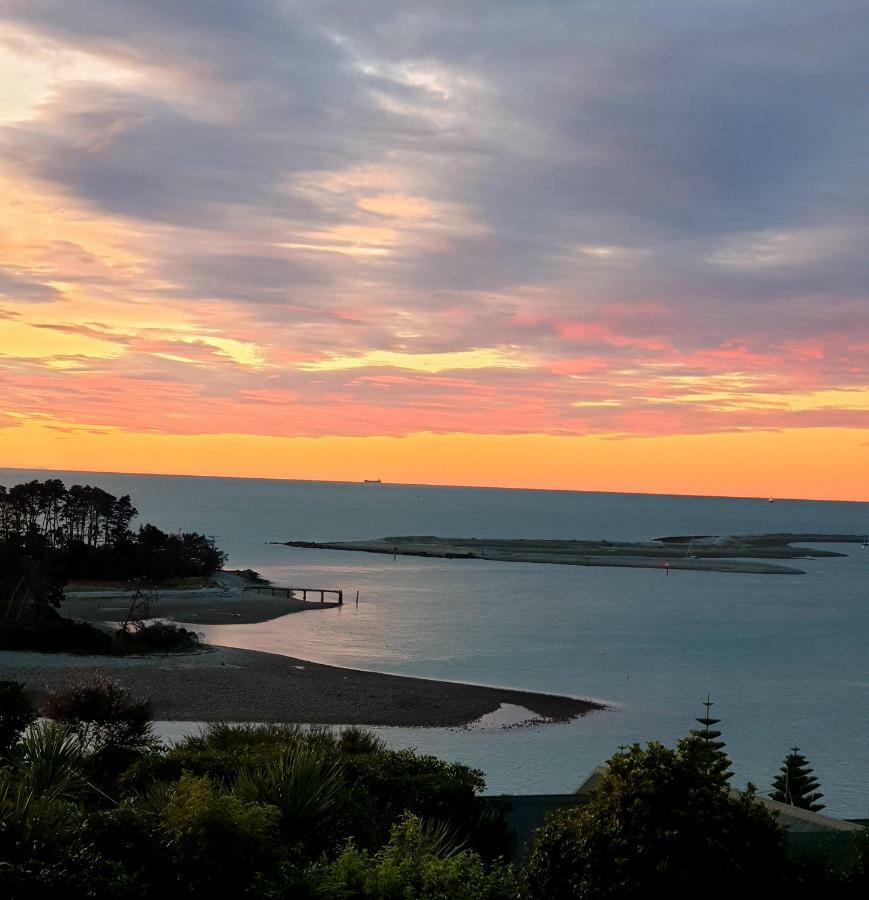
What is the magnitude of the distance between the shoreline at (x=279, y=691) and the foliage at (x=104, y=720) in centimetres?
1365

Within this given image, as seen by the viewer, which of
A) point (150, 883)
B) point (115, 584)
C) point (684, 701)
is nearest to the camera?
point (150, 883)

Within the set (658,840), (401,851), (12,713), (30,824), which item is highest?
(658,840)

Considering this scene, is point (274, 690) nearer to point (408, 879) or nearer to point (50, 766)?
point (50, 766)

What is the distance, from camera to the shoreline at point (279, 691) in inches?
1539

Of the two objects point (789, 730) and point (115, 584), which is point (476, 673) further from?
point (115, 584)

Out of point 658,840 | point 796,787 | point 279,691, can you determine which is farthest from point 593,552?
point 658,840

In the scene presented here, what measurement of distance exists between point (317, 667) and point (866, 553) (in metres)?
144

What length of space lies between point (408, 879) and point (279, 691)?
108 ft

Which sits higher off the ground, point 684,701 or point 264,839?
point 264,839

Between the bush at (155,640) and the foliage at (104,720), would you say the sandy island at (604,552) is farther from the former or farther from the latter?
the foliage at (104,720)

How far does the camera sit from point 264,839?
36.4ft

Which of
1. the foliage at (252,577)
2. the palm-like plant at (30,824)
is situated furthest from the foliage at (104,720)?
the foliage at (252,577)

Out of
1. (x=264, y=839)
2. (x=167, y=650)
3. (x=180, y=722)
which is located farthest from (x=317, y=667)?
(x=264, y=839)

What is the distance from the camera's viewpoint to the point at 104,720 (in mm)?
22594
